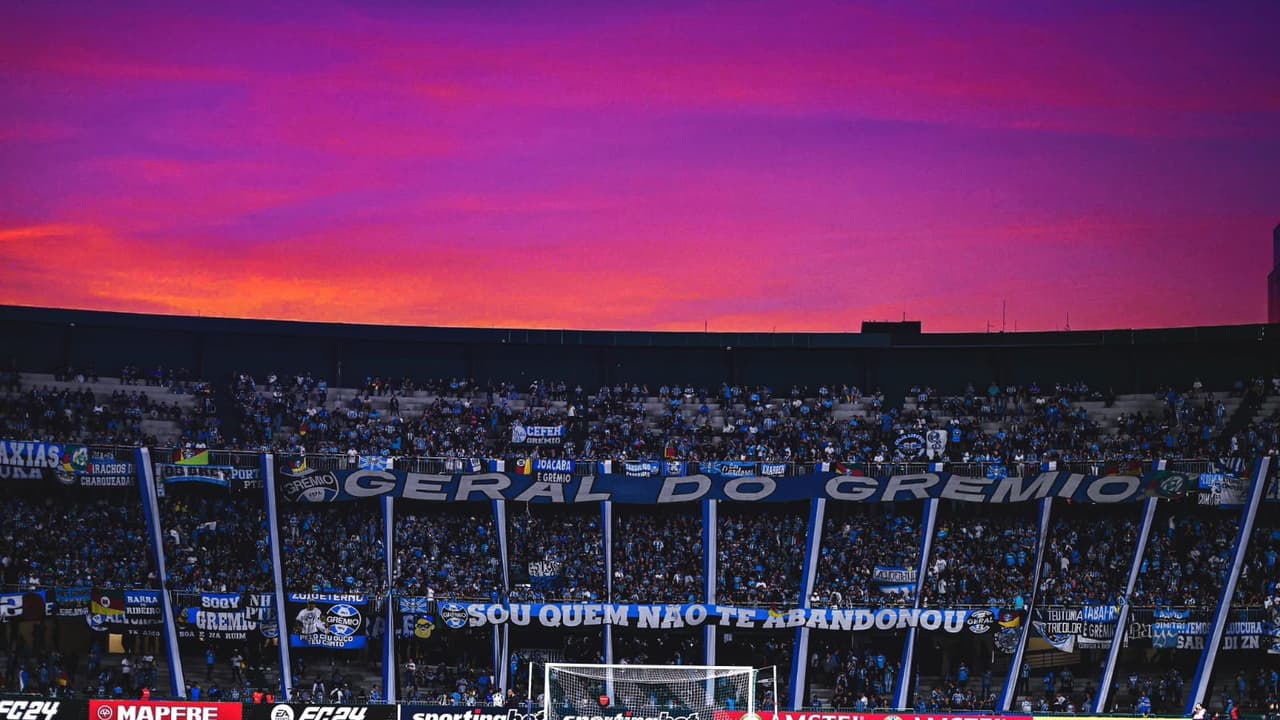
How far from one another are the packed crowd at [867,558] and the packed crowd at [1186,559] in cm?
761

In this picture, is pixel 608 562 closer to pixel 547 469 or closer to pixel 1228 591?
pixel 547 469

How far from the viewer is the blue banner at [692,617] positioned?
44094mm

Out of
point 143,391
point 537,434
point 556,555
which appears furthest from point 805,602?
point 143,391

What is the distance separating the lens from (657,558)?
47.1 metres

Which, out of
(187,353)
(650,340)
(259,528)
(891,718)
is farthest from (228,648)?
(891,718)

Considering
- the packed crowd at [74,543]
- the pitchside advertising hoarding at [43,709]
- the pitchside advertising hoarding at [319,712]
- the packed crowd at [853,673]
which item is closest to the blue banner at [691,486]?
the packed crowd at [853,673]

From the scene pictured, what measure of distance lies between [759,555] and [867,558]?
3.87m

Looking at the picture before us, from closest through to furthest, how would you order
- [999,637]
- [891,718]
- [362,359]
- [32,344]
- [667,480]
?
[891,718]
[999,637]
[667,480]
[32,344]
[362,359]

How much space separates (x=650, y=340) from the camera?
55500 millimetres

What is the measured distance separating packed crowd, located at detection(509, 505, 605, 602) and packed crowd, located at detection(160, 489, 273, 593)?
29.0 feet

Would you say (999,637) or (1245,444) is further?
(1245,444)

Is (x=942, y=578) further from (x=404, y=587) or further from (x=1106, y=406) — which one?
(x=404, y=587)

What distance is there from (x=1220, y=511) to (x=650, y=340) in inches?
911

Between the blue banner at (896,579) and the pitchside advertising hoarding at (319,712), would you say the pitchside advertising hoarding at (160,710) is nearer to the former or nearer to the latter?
the pitchside advertising hoarding at (319,712)
